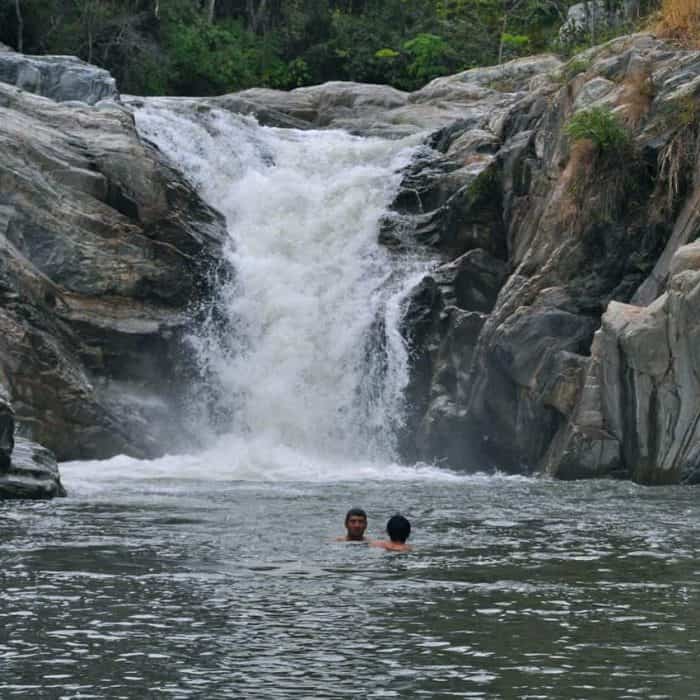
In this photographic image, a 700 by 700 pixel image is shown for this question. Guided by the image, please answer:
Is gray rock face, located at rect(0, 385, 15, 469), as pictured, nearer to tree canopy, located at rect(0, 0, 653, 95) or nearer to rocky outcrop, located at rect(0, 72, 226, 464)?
rocky outcrop, located at rect(0, 72, 226, 464)

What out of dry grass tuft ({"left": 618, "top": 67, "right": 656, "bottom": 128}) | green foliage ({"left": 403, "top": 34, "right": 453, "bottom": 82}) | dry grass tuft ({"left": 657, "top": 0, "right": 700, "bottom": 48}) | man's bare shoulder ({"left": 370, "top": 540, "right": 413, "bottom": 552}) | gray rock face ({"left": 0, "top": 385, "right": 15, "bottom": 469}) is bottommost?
man's bare shoulder ({"left": 370, "top": 540, "right": 413, "bottom": 552})

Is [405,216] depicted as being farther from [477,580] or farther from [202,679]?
[202,679]

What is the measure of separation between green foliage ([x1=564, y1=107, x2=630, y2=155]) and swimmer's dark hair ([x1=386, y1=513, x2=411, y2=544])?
1079 cm

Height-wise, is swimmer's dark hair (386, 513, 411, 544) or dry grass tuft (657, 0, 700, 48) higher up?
dry grass tuft (657, 0, 700, 48)

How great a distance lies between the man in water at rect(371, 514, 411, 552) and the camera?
1173 centimetres

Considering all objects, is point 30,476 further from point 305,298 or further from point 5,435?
point 305,298

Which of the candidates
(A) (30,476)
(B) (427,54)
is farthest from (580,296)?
(B) (427,54)

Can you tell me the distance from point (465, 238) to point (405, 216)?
1895 mm

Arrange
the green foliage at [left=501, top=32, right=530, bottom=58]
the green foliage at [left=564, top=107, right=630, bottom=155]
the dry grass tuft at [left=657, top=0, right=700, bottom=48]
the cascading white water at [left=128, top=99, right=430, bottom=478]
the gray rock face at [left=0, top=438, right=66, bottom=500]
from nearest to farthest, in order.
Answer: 1. the gray rock face at [left=0, top=438, right=66, bottom=500]
2. the green foliage at [left=564, top=107, right=630, bottom=155]
3. the dry grass tuft at [left=657, top=0, right=700, bottom=48]
4. the cascading white water at [left=128, top=99, right=430, bottom=478]
5. the green foliage at [left=501, top=32, right=530, bottom=58]

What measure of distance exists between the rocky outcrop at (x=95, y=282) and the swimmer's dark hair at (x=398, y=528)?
11.1m

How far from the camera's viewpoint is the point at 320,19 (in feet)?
149

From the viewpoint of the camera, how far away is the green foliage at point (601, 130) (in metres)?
21.2

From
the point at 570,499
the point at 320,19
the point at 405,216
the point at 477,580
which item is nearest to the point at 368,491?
the point at 570,499

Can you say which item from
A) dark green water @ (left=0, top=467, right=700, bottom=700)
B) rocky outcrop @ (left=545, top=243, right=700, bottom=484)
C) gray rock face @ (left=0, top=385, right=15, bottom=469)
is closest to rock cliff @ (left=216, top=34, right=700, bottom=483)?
rocky outcrop @ (left=545, top=243, right=700, bottom=484)
